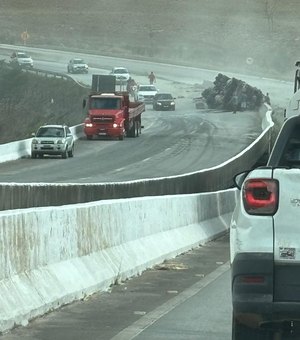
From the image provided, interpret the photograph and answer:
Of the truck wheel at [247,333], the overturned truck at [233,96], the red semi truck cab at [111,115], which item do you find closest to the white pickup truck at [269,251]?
the truck wheel at [247,333]

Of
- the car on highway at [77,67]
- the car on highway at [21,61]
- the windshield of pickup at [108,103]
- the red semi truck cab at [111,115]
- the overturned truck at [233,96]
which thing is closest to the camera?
the windshield of pickup at [108,103]

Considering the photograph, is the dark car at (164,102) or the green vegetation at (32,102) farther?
the dark car at (164,102)

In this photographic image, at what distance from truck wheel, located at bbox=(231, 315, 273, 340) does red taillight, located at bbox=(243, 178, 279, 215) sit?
837 mm

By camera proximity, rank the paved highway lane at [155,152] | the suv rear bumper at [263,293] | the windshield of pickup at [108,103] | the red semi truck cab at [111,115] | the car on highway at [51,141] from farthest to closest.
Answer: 1. the red semi truck cab at [111,115]
2. the windshield of pickup at [108,103]
3. the car on highway at [51,141]
4. the paved highway lane at [155,152]
5. the suv rear bumper at [263,293]

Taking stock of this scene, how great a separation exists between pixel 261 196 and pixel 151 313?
178 inches

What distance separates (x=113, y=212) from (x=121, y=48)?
130 meters

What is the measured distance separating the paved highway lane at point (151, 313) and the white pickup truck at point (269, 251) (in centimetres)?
269

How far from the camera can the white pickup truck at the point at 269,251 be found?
7801 millimetres

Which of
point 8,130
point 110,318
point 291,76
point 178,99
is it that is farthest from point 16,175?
point 291,76

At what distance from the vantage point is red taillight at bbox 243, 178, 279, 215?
7.83 metres

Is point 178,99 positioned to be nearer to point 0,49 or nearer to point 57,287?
point 0,49

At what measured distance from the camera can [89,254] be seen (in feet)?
44.2

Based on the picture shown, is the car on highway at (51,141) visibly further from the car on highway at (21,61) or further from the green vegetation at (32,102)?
the car on highway at (21,61)

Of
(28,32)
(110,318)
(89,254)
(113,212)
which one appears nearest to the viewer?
(110,318)
